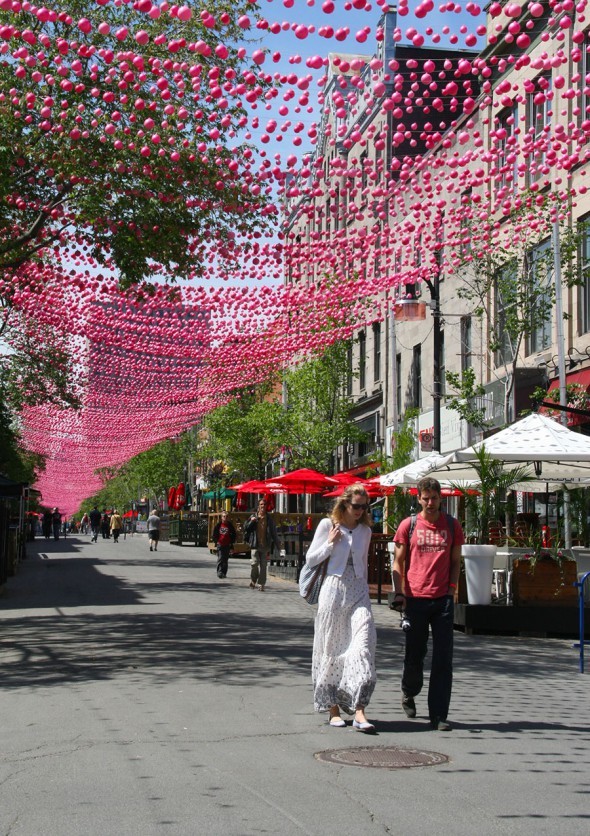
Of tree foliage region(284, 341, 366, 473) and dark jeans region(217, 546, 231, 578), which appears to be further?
tree foliage region(284, 341, 366, 473)

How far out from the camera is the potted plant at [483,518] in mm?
16641

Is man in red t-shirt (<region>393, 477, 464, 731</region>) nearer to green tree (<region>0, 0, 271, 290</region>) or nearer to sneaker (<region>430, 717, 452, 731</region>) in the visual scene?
sneaker (<region>430, 717, 452, 731</region>)

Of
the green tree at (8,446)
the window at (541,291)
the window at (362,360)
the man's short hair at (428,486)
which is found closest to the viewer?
the man's short hair at (428,486)

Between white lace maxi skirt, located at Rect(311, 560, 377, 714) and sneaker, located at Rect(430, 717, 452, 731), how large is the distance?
0.53 metres

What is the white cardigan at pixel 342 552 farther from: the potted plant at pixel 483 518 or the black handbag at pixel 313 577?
the potted plant at pixel 483 518

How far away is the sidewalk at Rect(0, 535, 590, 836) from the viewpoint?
19.1ft

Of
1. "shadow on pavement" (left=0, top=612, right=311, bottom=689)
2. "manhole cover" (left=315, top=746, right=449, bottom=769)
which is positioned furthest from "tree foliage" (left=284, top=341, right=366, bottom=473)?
"manhole cover" (left=315, top=746, right=449, bottom=769)

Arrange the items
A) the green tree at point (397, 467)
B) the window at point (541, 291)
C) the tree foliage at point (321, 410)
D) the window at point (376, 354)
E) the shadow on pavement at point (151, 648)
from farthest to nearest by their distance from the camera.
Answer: the tree foliage at point (321, 410)
the window at point (376, 354)
the green tree at point (397, 467)
the window at point (541, 291)
the shadow on pavement at point (151, 648)

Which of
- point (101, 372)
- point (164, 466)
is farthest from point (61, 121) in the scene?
point (164, 466)

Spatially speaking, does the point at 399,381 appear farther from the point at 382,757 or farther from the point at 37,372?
the point at 382,757

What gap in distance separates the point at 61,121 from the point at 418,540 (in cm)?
908

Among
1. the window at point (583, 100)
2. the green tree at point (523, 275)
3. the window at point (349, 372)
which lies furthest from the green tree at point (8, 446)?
the window at point (583, 100)

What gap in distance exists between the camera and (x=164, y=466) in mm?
92438

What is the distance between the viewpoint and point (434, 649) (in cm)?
878
